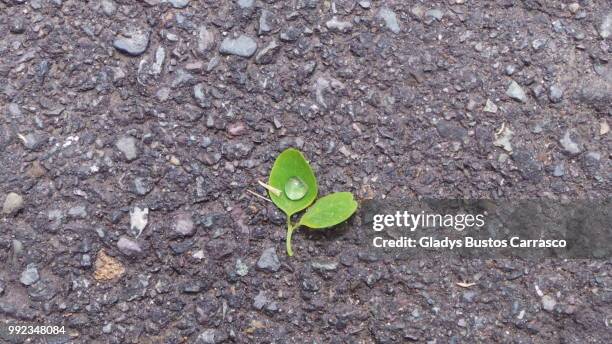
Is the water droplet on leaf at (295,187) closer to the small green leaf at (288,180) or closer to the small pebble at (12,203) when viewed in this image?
the small green leaf at (288,180)

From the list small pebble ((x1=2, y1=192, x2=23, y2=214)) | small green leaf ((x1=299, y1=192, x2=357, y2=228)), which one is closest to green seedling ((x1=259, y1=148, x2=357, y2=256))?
small green leaf ((x1=299, y1=192, x2=357, y2=228))

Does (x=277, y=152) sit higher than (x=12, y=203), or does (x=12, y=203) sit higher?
(x=277, y=152)

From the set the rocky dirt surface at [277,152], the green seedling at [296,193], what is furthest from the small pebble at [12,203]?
the green seedling at [296,193]

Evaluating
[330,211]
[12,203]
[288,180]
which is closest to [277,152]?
[288,180]

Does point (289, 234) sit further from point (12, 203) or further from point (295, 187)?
point (12, 203)

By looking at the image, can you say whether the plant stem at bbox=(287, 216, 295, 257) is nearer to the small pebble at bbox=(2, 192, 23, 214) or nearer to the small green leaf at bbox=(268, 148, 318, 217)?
the small green leaf at bbox=(268, 148, 318, 217)

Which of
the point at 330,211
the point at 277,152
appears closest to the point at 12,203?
the point at 277,152

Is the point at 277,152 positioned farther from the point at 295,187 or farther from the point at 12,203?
the point at 12,203

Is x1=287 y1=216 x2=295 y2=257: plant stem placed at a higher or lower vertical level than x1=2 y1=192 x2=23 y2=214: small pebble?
higher
